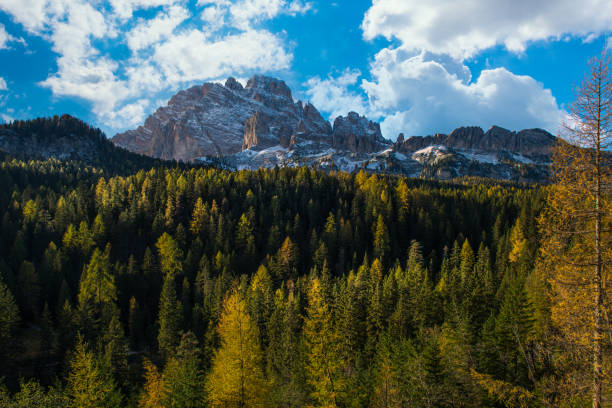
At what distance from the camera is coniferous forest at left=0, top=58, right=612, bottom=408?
12.6 m

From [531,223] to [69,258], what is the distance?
320 feet

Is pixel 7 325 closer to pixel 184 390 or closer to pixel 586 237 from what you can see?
pixel 184 390

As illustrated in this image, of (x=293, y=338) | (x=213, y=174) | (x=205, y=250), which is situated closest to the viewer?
(x=293, y=338)

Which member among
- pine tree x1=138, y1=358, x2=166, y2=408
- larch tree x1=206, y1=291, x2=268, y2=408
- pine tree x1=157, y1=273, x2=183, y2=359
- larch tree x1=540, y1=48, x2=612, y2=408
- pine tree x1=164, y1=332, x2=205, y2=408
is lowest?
pine tree x1=157, y1=273, x2=183, y2=359

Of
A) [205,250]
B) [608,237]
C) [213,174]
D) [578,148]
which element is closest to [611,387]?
[608,237]

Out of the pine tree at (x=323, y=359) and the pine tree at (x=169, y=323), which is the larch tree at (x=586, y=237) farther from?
the pine tree at (x=169, y=323)

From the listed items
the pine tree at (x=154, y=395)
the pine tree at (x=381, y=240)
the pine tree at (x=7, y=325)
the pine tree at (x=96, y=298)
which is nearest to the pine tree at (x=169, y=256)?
the pine tree at (x=96, y=298)

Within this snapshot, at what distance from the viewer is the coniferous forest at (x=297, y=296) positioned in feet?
41.4

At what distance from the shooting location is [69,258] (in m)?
72.2

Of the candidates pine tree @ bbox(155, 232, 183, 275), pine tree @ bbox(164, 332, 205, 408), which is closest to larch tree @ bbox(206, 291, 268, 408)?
pine tree @ bbox(164, 332, 205, 408)

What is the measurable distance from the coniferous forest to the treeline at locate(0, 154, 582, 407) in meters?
0.28

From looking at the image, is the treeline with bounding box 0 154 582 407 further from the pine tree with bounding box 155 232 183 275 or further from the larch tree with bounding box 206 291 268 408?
the pine tree with bounding box 155 232 183 275

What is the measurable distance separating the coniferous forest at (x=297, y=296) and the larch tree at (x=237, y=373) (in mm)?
117

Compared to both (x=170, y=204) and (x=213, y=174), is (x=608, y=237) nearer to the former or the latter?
(x=170, y=204)
